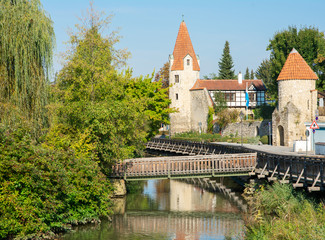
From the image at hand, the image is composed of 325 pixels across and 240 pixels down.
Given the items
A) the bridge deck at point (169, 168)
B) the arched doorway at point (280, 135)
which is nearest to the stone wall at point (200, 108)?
the arched doorway at point (280, 135)

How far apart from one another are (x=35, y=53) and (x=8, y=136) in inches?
239

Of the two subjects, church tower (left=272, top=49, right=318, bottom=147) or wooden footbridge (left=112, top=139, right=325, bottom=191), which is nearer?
wooden footbridge (left=112, top=139, right=325, bottom=191)

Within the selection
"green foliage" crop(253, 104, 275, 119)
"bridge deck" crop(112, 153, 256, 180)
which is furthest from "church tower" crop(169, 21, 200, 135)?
"bridge deck" crop(112, 153, 256, 180)

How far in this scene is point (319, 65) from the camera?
59.7 meters

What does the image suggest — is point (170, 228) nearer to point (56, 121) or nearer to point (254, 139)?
point (56, 121)

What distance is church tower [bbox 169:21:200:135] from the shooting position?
7381 centimetres

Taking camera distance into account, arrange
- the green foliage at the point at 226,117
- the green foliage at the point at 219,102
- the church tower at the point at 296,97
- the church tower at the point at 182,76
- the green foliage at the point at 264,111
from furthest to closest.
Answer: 1. the church tower at the point at 182,76
2. the green foliage at the point at 219,102
3. the green foliage at the point at 264,111
4. the green foliage at the point at 226,117
5. the church tower at the point at 296,97

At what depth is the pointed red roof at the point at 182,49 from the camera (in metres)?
73.6

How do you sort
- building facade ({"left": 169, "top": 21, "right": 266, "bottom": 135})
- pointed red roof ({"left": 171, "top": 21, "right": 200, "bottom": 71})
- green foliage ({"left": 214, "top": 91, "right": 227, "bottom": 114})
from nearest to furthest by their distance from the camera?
green foliage ({"left": 214, "top": 91, "right": 227, "bottom": 114}) → building facade ({"left": 169, "top": 21, "right": 266, "bottom": 135}) → pointed red roof ({"left": 171, "top": 21, "right": 200, "bottom": 71})

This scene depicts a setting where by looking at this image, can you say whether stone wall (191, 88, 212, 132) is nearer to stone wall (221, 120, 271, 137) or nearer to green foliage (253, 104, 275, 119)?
stone wall (221, 120, 271, 137)

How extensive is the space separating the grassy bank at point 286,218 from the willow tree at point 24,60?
10.9m

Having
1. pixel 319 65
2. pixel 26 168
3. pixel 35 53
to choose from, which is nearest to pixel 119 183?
pixel 35 53

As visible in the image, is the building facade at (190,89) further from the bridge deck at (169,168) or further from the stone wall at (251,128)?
the bridge deck at (169,168)

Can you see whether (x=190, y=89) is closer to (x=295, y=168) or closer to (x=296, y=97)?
(x=296, y=97)
